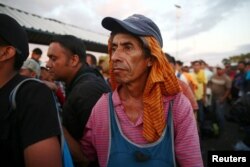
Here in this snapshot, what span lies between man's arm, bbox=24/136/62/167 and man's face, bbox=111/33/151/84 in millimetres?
661

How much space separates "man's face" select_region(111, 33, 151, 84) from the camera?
1.87 m

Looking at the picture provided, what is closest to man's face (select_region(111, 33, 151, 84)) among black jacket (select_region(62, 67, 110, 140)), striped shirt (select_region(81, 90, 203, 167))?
striped shirt (select_region(81, 90, 203, 167))

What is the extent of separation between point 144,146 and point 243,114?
2.43 m

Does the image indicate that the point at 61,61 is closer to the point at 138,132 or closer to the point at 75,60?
the point at 75,60

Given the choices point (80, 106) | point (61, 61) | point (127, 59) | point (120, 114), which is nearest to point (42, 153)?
point (120, 114)

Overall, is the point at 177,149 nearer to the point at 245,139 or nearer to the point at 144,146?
the point at 144,146

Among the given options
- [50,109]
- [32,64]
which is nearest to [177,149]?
[50,109]

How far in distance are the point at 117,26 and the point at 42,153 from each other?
946mm

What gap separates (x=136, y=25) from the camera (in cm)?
184

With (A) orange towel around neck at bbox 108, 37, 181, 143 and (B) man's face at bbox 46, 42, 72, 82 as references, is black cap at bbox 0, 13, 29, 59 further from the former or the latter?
(B) man's face at bbox 46, 42, 72, 82

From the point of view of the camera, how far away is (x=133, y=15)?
197 cm

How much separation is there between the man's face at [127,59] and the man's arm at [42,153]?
661mm

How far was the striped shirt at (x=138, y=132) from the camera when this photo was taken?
173 cm

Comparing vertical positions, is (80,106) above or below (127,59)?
below
